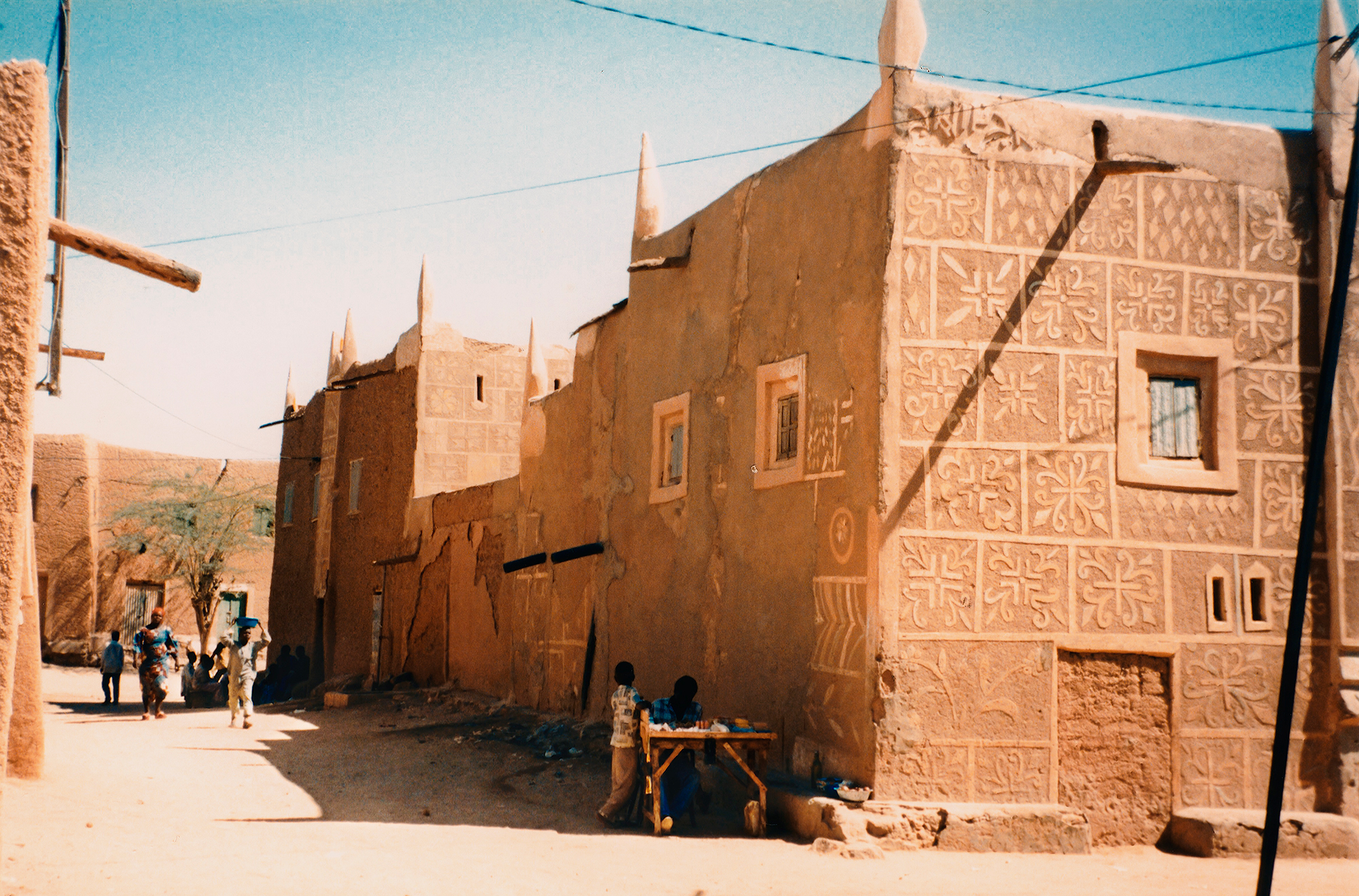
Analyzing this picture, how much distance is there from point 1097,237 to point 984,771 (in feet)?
13.7

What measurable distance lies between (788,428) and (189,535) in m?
25.2

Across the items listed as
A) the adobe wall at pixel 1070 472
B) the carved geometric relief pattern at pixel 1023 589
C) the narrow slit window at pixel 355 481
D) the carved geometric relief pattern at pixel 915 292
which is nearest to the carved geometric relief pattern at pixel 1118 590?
the adobe wall at pixel 1070 472

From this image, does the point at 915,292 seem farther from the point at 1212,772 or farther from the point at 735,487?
the point at 1212,772

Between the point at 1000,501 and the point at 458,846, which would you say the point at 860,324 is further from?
the point at 458,846

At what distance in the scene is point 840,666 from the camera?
902cm

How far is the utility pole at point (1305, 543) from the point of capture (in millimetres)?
6027

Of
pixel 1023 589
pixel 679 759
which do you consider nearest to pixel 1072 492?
pixel 1023 589

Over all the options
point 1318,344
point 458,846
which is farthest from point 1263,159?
point 458,846

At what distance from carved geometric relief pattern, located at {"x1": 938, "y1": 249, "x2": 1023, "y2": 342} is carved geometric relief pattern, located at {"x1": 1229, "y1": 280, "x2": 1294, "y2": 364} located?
194cm

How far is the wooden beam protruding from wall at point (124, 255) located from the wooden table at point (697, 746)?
14.6ft

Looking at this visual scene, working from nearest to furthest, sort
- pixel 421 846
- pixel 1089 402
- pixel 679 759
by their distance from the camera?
1. pixel 421 846
2. pixel 1089 402
3. pixel 679 759

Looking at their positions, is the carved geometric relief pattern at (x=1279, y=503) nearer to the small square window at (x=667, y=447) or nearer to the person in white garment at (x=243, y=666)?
the small square window at (x=667, y=447)

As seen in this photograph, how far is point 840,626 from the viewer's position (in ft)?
29.8

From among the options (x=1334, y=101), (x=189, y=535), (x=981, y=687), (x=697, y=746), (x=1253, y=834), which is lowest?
(x=1253, y=834)
